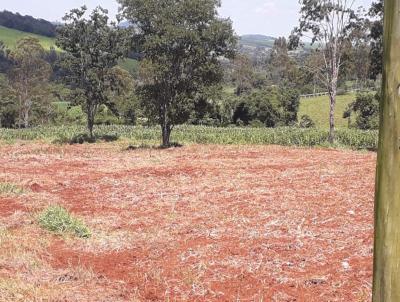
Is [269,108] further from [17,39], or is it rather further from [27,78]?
[17,39]

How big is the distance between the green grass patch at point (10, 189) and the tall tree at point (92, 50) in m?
20.4

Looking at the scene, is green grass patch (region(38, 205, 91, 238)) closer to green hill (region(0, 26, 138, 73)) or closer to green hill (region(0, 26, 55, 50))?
green hill (region(0, 26, 138, 73))

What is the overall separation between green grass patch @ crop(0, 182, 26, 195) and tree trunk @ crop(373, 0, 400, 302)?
1261cm

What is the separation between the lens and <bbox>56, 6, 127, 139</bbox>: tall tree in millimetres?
33375

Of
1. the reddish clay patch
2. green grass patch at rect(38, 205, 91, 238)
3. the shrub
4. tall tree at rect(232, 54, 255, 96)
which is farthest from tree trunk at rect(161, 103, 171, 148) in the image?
tall tree at rect(232, 54, 255, 96)

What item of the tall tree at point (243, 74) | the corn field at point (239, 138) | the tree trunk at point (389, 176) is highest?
the tall tree at point (243, 74)

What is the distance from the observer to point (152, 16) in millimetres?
27234

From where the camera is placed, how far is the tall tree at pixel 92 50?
33.4 m

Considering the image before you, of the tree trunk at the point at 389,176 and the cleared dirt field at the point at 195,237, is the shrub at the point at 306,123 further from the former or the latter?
the tree trunk at the point at 389,176

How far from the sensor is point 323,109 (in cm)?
6719

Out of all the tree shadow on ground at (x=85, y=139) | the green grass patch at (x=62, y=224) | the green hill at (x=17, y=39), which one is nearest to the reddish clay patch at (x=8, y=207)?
the green grass patch at (x=62, y=224)

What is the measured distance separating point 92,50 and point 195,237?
2749 cm

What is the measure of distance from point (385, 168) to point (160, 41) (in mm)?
25246

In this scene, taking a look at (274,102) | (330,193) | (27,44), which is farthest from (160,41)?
(27,44)
